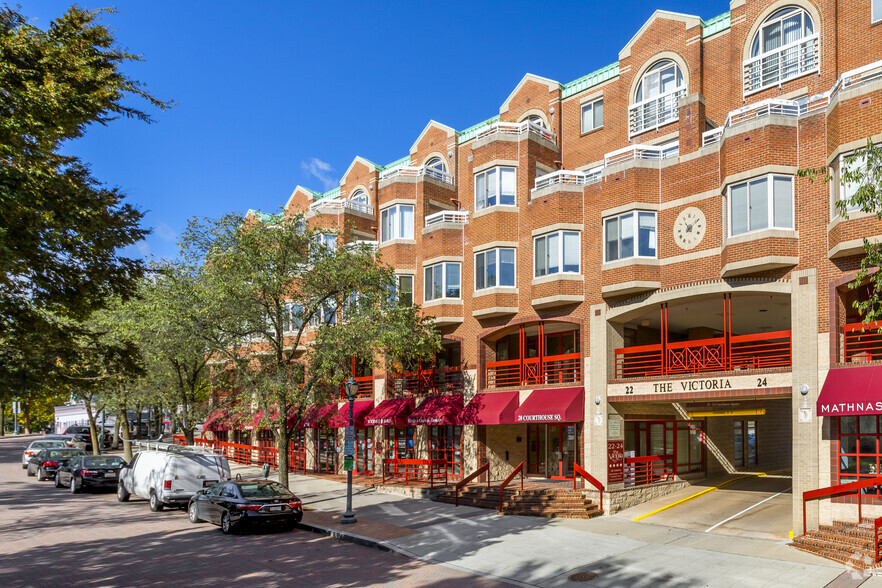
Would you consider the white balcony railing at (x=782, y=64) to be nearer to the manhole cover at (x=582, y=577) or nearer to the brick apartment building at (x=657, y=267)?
the brick apartment building at (x=657, y=267)

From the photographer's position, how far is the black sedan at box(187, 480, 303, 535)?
17562 mm

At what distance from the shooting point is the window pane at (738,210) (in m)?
18.5

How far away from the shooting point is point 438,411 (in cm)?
→ 2572

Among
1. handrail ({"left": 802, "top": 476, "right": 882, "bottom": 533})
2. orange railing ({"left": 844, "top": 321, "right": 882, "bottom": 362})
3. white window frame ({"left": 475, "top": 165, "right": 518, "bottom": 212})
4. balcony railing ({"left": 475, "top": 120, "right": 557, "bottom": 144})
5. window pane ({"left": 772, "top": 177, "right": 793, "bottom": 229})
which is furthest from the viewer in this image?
balcony railing ({"left": 475, "top": 120, "right": 557, "bottom": 144})

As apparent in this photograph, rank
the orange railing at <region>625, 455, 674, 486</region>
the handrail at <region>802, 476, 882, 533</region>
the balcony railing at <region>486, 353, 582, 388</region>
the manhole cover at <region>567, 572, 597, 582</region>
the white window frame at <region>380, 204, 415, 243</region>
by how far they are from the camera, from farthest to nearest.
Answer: the white window frame at <region>380, 204, 415, 243</region> → the balcony railing at <region>486, 353, 582, 388</region> → the orange railing at <region>625, 455, 674, 486</region> → the handrail at <region>802, 476, 882, 533</region> → the manhole cover at <region>567, 572, 597, 582</region>

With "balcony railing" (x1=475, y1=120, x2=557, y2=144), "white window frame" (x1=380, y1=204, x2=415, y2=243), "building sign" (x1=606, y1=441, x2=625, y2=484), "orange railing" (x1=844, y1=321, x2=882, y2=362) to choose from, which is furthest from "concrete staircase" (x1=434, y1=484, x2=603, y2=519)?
"balcony railing" (x1=475, y1=120, x2=557, y2=144)

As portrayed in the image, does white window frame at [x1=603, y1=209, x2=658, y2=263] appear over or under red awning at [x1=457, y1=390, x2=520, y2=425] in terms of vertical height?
over

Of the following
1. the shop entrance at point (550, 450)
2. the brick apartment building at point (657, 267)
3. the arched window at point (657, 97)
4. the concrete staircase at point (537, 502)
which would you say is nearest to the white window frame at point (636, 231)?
the brick apartment building at point (657, 267)

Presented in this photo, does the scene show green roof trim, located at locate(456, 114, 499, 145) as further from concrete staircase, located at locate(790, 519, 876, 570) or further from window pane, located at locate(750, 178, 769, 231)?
concrete staircase, located at locate(790, 519, 876, 570)

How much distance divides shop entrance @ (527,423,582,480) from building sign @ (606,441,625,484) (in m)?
3.02

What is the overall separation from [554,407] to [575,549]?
6737mm

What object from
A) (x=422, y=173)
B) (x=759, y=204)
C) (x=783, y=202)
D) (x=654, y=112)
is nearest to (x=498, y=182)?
(x=422, y=173)

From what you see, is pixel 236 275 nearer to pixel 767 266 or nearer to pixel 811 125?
pixel 767 266

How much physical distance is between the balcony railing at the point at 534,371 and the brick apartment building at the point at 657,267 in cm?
12
